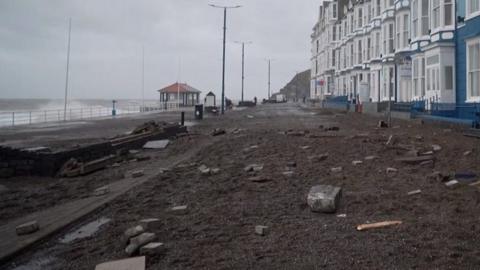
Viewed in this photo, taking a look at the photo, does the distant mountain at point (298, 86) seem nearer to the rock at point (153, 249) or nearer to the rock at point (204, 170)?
the rock at point (204, 170)

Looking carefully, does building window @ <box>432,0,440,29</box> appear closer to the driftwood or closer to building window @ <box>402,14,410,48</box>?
building window @ <box>402,14,410,48</box>

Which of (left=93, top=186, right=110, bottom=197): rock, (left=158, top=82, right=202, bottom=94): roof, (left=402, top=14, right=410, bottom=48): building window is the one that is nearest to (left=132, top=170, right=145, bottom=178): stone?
(left=93, top=186, right=110, bottom=197): rock

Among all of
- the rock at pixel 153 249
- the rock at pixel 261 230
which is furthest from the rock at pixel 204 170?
the rock at pixel 153 249

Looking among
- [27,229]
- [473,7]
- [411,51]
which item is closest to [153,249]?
[27,229]

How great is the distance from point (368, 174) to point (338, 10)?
65.3m

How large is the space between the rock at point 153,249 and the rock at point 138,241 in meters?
0.12

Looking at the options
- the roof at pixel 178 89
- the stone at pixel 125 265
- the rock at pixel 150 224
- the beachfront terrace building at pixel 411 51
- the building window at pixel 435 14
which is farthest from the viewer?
the roof at pixel 178 89

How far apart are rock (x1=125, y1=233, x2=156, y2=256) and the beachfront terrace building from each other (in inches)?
675

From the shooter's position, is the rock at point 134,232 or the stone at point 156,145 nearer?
the rock at point 134,232

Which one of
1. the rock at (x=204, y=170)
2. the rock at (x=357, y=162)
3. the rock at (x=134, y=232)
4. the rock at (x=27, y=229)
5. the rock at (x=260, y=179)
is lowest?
the rock at (x=27, y=229)

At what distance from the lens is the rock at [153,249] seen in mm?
5531

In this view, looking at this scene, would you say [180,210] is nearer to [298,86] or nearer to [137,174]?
[137,174]

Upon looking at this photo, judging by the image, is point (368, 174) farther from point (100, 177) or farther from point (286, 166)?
point (100, 177)

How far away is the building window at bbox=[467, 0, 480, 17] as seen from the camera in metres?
20.1
